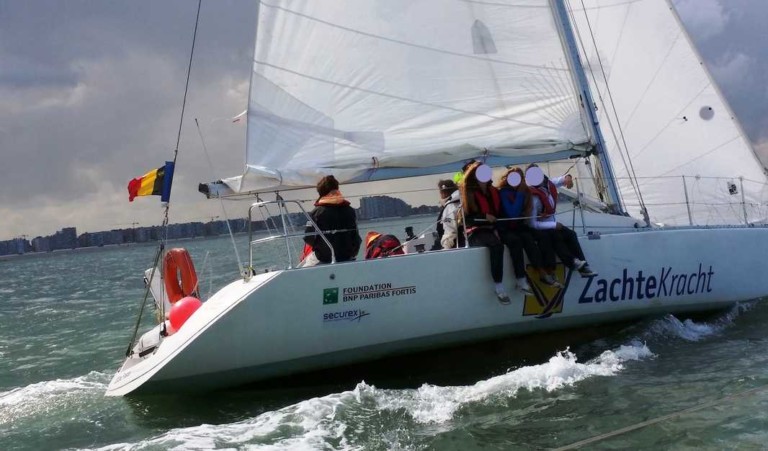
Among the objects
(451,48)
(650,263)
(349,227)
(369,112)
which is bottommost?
(650,263)

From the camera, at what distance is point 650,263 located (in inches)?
257

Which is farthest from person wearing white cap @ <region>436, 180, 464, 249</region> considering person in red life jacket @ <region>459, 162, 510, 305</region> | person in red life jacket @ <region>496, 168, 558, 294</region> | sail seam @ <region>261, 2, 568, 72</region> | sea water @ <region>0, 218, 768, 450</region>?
sail seam @ <region>261, 2, 568, 72</region>

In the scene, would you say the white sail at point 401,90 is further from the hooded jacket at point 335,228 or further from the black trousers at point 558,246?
the black trousers at point 558,246

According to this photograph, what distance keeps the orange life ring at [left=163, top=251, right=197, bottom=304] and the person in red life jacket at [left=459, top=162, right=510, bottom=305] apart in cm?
310

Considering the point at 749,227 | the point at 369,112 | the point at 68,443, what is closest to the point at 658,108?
the point at 749,227

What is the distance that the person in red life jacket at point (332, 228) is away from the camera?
5.54 metres

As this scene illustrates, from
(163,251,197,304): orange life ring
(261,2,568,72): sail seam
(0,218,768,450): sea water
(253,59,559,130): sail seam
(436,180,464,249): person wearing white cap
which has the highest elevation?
(261,2,568,72): sail seam

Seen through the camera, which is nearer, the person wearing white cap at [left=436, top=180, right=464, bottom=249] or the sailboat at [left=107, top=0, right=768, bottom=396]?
the sailboat at [left=107, top=0, right=768, bottom=396]

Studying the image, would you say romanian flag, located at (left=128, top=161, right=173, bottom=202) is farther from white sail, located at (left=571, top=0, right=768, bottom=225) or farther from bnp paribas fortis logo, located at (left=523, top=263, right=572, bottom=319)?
white sail, located at (left=571, top=0, right=768, bottom=225)

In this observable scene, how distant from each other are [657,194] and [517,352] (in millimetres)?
4095

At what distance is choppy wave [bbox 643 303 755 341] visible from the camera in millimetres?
6590

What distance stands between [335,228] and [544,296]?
191cm

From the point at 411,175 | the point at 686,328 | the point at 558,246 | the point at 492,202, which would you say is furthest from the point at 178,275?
the point at 686,328

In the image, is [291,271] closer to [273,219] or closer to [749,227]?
[273,219]
